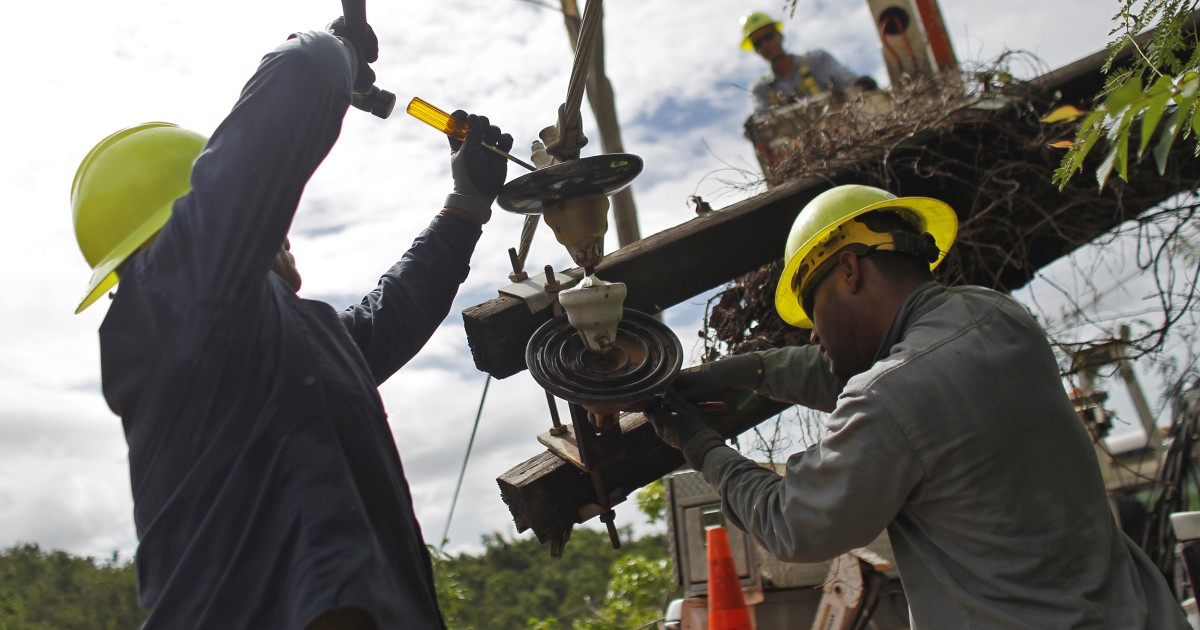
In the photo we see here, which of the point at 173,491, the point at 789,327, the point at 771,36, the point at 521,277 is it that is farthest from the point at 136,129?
the point at 771,36

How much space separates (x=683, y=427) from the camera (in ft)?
9.70

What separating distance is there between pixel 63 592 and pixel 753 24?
806 inches

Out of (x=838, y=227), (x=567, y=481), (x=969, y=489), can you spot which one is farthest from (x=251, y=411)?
(x=838, y=227)

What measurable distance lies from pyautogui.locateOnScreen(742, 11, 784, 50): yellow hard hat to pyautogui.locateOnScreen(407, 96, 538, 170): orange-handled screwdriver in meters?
6.49

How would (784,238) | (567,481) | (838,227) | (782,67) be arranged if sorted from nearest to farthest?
(838,227) < (567,481) < (784,238) < (782,67)

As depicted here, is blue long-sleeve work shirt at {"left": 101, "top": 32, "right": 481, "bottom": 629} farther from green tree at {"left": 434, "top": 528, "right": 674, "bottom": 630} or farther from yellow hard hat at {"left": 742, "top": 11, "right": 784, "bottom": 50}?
green tree at {"left": 434, "top": 528, "right": 674, "bottom": 630}

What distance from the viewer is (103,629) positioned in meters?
20.0

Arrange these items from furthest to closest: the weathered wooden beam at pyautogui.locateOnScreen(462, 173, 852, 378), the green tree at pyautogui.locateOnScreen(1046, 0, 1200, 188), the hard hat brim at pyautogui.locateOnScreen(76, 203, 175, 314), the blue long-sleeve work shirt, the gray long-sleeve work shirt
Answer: the weathered wooden beam at pyautogui.locateOnScreen(462, 173, 852, 378) → the gray long-sleeve work shirt → the hard hat brim at pyautogui.locateOnScreen(76, 203, 175, 314) → the blue long-sleeve work shirt → the green tree at pyautogui.locateOnScreen(1046, 0, 1200, 188)

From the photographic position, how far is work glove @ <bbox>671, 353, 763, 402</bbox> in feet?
10.5

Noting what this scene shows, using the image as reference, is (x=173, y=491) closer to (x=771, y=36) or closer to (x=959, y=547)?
(x=959, y=547)

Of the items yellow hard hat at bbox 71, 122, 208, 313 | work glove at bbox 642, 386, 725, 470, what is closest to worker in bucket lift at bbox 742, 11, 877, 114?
work glove at bbox 642, 386, 725, 470

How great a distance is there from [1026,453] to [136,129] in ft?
7.84

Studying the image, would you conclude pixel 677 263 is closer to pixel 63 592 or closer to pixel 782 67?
pixel 782 67

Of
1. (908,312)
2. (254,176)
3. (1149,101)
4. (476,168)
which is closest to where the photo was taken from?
(1149,101)
